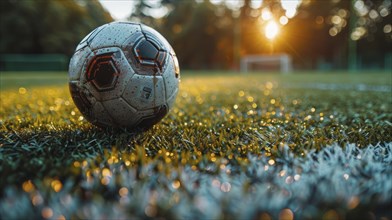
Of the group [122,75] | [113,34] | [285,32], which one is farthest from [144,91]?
[285,32]

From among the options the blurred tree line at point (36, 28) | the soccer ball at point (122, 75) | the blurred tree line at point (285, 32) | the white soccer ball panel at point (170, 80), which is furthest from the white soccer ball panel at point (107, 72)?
the blurred tree line at point (285, 32)

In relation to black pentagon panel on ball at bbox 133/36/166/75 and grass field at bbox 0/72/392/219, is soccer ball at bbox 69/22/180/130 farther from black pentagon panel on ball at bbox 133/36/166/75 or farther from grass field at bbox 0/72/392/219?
grass field at bbox 0/72/392/219

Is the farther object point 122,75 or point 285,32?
point 285,32

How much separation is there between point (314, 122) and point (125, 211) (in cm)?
201

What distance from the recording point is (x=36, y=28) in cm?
3011

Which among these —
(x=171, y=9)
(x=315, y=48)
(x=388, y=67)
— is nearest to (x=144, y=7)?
(x=171, y=9)

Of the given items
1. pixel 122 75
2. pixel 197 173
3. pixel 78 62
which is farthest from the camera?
pixel 78 62

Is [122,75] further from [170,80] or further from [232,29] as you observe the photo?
[232,29]

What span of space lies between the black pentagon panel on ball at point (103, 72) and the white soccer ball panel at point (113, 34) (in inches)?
3.3

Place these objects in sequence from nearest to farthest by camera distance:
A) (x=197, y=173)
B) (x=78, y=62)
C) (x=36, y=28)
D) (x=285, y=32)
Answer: (x=197, y=173) → (x=78, y=62) → (x=36, y=28) → (x=285, y=32)

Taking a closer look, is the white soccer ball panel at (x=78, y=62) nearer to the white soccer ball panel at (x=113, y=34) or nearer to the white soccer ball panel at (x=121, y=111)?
the white soccer ball panel at (x=113, y=34)

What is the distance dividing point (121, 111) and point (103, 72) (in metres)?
0.27

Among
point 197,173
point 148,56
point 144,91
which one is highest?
point 148,56

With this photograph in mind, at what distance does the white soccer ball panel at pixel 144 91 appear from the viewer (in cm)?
198
